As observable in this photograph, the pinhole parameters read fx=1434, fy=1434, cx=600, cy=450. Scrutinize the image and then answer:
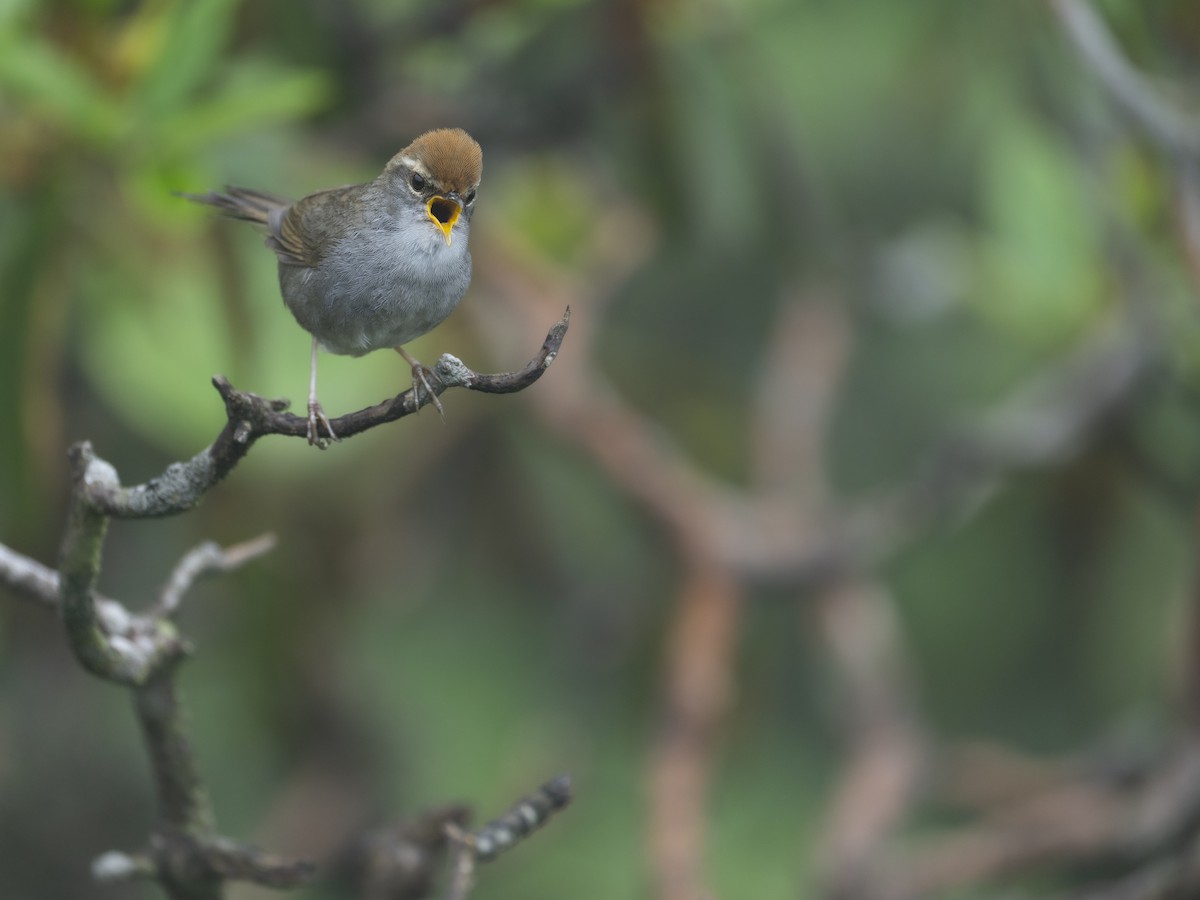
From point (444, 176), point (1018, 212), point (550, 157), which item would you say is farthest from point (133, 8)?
point (1018, 212)

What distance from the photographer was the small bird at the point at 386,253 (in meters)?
0.86

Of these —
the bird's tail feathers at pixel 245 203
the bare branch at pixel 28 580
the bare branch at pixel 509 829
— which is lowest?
the bare branch at pixel 509 829

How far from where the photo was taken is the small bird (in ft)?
2.82

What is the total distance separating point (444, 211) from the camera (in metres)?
0.92

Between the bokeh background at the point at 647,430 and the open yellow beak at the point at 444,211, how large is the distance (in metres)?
0.75

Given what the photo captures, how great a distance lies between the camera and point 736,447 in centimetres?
310

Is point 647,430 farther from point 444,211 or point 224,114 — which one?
point 444,211

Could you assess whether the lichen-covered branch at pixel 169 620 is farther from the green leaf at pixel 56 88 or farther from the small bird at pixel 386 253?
the green leaf at pixel 56 88

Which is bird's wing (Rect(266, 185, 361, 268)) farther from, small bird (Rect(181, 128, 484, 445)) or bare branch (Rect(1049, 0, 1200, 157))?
bare branch (Rect(1049, 0, 1200, 157))

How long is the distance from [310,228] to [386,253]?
3.9 inches

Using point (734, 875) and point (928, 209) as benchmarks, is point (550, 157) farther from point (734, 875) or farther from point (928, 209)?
point (734, 875)

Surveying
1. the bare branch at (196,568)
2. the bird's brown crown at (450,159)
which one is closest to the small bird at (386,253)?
the bird's brown crown at (450,159)

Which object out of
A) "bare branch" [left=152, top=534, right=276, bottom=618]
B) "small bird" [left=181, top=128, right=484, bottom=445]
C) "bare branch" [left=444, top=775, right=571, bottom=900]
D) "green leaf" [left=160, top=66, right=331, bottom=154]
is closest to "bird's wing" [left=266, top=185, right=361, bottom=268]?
"small bird" [left=181, top=128, right=484, bottom=445]

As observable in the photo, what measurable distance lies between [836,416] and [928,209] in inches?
22.1
